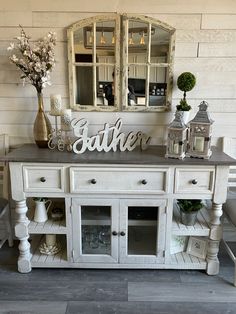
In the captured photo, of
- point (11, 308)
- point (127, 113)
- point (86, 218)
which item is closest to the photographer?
point (11, 308)

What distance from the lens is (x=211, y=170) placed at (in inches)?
75.1

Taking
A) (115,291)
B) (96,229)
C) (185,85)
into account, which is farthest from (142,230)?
(185,85)

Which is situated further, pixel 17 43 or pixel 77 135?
pixel 17 43

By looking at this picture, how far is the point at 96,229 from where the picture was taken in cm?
209

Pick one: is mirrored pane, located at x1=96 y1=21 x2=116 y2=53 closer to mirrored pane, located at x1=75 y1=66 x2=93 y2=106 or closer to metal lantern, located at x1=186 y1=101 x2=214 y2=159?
mirrored pane, located at x1=75 y1=66 x2=93 y2=106

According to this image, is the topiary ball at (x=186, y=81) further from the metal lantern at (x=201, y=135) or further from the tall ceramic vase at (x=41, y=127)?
the tall ceramic vase at (x=41, y=127)

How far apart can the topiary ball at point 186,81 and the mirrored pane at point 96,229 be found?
103 centimetres

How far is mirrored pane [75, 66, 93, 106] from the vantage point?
220cm

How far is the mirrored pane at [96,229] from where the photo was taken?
6.71 ft

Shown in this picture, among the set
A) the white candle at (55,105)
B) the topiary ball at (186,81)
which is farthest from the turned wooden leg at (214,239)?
the white candle at (55,105)

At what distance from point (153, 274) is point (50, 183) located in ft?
3.35

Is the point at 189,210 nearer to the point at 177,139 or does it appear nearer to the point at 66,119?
the point at 177,139

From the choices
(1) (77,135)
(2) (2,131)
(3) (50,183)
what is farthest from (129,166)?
(2) (2,131)

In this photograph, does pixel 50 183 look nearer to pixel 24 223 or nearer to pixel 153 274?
pixel 24 223
